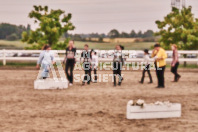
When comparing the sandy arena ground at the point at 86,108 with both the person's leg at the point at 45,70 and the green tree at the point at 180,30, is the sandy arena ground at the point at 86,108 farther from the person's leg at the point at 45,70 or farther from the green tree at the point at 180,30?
the green tree at the point at 180,30

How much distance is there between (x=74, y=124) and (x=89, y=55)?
9.36m

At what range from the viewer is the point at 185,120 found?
11078mm

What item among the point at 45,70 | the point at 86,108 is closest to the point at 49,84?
the point at 45,70

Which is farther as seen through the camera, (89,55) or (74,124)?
(89,55)

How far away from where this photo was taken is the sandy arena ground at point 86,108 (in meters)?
10.1

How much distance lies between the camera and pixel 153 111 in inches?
446

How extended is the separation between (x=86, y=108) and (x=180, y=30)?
3586 centimetres

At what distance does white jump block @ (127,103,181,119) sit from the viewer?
11141 millimetres

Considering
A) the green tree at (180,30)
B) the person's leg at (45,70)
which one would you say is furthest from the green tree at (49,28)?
the person's leg at (45,70)

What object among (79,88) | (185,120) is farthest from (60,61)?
(185,120)

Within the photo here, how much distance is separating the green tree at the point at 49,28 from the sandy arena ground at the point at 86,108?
2654 cm

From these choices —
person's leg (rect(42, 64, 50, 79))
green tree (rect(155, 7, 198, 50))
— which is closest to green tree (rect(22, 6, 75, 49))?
green tree (rect(155, 7, 198, 50))

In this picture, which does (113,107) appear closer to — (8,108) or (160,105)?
(160,105)

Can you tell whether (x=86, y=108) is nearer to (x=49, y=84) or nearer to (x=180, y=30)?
(x=49, y=84)
